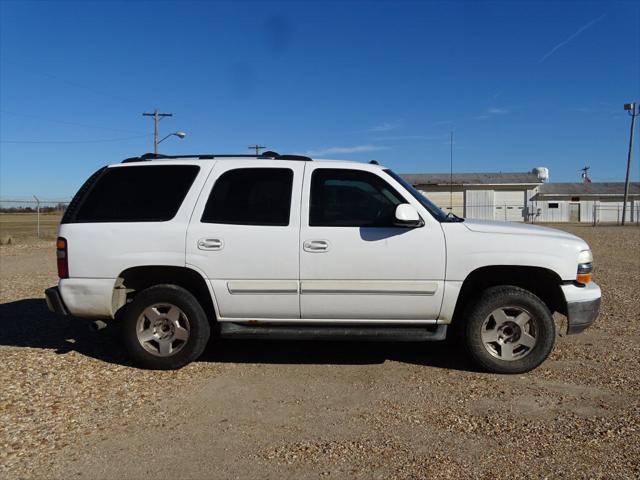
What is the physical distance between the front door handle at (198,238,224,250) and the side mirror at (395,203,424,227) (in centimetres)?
162

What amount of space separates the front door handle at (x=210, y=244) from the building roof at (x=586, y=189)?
4845 cm

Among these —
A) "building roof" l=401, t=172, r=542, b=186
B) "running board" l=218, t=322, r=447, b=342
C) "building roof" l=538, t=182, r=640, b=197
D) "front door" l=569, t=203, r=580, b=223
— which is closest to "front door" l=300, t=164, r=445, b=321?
"running board" l=218, t=322, r=447, b=342

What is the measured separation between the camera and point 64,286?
4.84 metres

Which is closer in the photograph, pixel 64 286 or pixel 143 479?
pixel 143 479

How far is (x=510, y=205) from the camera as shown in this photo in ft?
151

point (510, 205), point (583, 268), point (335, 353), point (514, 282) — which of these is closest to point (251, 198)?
point (335, 353)

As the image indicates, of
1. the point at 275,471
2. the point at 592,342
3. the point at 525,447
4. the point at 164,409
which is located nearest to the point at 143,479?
the point at 275,471

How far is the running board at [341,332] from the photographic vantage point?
15.4 feet

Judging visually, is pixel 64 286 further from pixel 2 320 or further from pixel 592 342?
pixel 592 342

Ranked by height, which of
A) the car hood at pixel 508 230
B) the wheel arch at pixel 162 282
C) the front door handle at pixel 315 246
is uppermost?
the car hood at pixel 508 230

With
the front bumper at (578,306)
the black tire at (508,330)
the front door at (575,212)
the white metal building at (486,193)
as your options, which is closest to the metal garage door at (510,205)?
the white metal building at (486,193)

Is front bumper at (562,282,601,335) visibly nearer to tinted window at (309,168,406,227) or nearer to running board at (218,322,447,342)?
running board at (218,322,447,342)

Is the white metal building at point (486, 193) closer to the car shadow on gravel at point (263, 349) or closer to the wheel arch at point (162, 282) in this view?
the car shadow on gravel at point (263, 349)

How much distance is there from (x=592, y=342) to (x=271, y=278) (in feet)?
12.3
